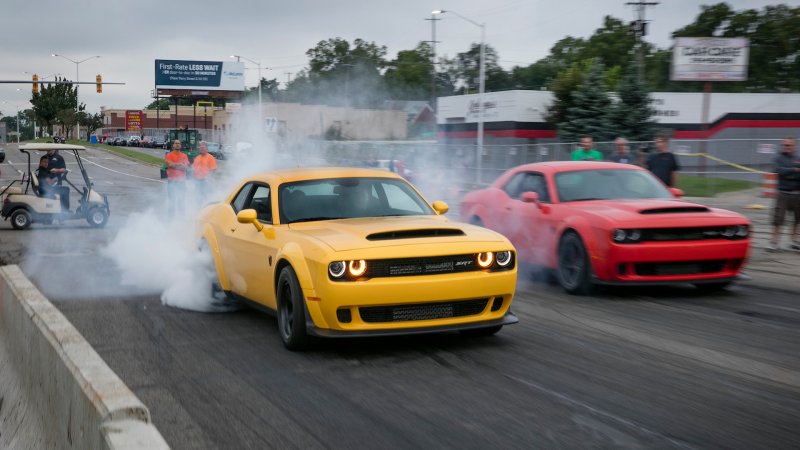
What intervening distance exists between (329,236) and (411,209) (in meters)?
1.35

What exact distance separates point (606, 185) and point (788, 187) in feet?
15.3

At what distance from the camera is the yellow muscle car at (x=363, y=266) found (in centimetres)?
612

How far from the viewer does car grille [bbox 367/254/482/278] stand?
20.2ft

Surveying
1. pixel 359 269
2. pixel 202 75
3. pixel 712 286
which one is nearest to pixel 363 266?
pixel 359 269

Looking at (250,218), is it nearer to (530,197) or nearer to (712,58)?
(530,197)

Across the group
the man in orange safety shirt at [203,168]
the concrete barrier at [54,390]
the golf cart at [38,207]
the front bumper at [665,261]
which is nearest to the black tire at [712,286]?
the front bumper at [665,261]

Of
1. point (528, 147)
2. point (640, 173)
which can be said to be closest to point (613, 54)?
point (528, 147)

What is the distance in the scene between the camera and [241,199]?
27.5 feet

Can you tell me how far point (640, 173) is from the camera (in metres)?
10.4

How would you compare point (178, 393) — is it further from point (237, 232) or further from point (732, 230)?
point (732, 230)

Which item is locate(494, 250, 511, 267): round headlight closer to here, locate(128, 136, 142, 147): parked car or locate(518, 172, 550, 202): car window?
locate(518, 172, 550, 202): car window

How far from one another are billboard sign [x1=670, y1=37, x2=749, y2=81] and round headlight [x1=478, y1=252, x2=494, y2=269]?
43.7 m

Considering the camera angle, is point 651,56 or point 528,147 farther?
point 651,56

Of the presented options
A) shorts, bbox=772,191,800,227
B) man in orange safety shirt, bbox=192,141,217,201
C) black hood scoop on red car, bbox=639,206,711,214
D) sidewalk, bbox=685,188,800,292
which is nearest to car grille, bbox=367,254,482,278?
black hood scoop on red car, bbox=639,206,711,214
